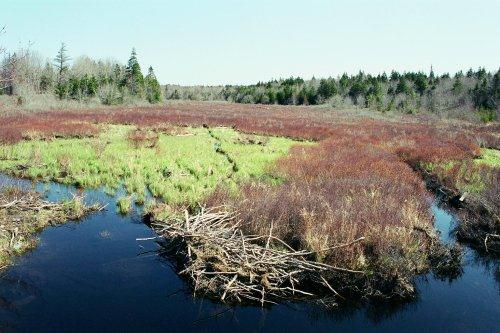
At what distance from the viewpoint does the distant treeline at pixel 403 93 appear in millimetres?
67562

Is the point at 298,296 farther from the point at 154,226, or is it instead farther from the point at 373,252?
the point at 154,226

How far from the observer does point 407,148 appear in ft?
78.6

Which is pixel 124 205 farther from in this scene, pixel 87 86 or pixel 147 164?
pixel 87 86

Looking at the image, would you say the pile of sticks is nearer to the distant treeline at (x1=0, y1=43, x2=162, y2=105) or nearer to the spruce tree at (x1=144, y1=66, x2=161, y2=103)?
the distant treeline at (x1=0, y1=43, x2=162, y2=105)

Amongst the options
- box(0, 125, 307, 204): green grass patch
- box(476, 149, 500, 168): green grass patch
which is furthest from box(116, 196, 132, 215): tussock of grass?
box(476, 149, 500, 168): green grass patch

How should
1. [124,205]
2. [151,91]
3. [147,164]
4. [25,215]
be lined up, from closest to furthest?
[25,215], [124,205], [147,164], [151,91]

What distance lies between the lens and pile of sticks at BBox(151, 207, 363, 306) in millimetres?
7930

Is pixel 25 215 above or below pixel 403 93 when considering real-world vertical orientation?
below

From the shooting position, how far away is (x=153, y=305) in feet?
25.0

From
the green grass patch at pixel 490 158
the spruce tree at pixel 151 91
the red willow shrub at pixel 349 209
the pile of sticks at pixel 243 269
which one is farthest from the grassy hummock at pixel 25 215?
the spruce tree at pixel 151 91

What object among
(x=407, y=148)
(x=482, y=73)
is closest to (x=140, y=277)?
(x=407, y=148)

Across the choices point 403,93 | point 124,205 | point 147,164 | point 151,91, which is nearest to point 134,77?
point 151,91

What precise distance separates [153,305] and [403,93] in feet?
260

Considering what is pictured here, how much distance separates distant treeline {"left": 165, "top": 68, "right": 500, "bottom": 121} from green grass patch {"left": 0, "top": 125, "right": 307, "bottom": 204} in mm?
48490
